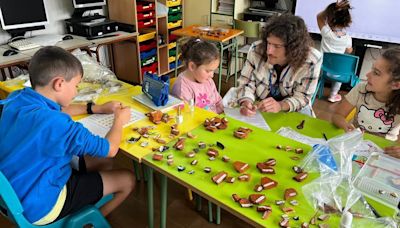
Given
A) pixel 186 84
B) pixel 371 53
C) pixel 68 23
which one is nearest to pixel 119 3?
pixel 68 23

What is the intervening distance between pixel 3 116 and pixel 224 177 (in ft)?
2.72

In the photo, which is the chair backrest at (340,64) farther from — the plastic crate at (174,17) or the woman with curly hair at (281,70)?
the plastic crate at (174,17)

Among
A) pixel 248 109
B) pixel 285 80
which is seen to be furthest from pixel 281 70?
pixel 248 109

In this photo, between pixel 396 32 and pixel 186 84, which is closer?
pixel 186 84

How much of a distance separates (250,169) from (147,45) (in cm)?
308

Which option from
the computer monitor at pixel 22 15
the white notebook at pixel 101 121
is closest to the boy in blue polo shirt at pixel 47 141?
the white notebook at pixel 101 121

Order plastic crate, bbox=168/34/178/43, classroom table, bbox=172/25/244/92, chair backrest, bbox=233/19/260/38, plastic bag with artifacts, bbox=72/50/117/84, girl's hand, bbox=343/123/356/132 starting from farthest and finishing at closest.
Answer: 1. plastic crate, bbox=168/34/178/43
2. chair backrest, bbox=233/19/260/38
3. classroom table, bbox=172/25/244/92
4. plastic bag with artifacts, bbox=72/50/117/84
5. girl's hand, bbox=343/123/356/132

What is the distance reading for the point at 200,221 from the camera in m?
1.89

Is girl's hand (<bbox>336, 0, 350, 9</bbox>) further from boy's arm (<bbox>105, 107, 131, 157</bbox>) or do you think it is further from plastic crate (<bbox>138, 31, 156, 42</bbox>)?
boy's arm (<bbox>105, 107, 131, 157</bbox>)

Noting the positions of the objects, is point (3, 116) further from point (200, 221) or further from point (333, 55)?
point (333, 55)

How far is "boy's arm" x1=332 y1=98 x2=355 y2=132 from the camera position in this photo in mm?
1485

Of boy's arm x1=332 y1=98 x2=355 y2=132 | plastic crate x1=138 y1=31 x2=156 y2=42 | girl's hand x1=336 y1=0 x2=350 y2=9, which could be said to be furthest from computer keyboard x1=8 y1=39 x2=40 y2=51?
girl's hand x1=336 y1=0 x2=350 y2=9

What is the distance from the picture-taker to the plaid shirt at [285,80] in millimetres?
1779

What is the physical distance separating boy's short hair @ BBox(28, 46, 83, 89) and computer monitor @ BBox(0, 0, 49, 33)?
75.0 inches
